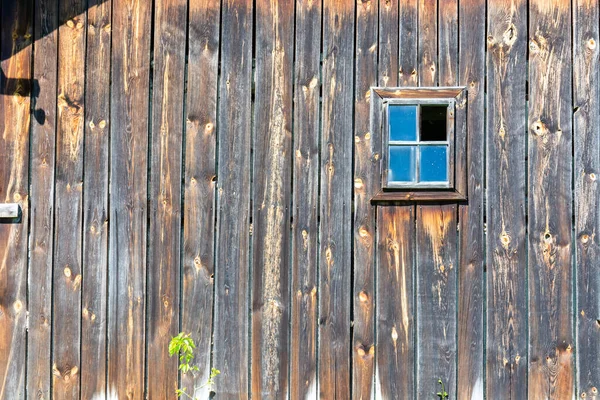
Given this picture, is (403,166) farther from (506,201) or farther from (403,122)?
(506,201)

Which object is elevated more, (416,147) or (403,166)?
(416,147)

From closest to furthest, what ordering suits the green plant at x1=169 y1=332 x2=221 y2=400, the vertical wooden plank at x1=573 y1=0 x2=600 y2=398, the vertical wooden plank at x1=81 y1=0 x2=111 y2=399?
the green plant at x1=169 y1=332 x2=221 y2=400 < the vertical wooden plank at x1=573 y1=0 x2=600 y2=398 < the vertical wooden plank at x1=81 y1=0 x2=111 y2=399

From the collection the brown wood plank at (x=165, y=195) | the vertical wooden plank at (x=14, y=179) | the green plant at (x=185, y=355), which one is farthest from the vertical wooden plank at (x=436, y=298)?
the vertical wooden plank at (x=14, y=179)

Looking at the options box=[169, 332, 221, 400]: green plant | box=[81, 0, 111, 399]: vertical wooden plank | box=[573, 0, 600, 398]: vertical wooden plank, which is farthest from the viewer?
box=[81, 0, 111, 399]: vertical wooden plank

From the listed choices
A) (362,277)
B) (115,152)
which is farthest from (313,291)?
(115,152)

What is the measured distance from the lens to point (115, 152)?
14.8ft

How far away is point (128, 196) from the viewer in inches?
177

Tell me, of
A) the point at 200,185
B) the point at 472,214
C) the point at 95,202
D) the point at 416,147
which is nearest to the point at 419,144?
the point at 416,147

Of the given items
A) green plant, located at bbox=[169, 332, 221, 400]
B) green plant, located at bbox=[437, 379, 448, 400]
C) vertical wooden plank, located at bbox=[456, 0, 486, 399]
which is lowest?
green plant, located at bbox=[437, 379, 448, 400]

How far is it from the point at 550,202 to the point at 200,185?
218 centimetres

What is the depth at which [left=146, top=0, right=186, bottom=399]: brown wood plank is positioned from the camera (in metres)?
4.43

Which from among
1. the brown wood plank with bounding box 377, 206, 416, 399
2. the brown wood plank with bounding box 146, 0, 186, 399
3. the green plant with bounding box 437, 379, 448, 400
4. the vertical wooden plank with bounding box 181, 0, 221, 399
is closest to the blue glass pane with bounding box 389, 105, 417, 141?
the brown wood plank with bounding box 377, 206, 416, 399

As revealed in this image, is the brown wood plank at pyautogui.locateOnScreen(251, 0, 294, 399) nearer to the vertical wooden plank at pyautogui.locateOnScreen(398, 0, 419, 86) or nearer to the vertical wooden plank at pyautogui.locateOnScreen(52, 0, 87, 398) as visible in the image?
the vertical wooden plank at pyautogui.locateOnScreen(398, 0, 419, 86)

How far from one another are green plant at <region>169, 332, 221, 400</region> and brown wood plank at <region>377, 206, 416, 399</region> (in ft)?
3.42
